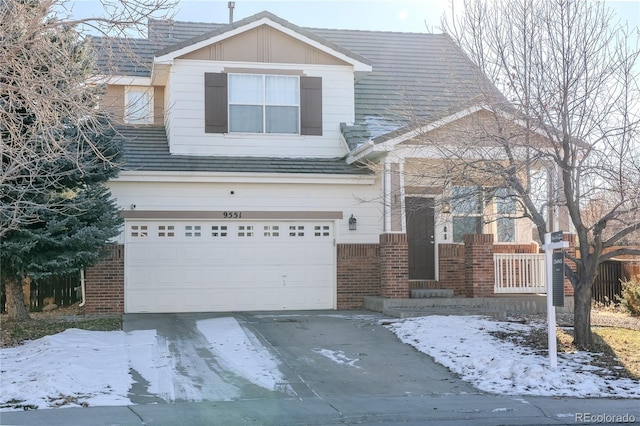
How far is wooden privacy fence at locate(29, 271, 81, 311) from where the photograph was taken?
52.0 ft

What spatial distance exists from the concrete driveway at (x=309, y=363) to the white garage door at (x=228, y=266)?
40.4 inches

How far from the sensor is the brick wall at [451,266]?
653 inches

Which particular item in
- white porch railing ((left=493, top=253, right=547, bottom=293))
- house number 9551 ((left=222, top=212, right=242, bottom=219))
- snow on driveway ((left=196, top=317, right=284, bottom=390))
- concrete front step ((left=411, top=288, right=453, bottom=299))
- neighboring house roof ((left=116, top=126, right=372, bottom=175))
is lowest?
snow on driveway ((left=196, top=317, right=284, bottom=390))

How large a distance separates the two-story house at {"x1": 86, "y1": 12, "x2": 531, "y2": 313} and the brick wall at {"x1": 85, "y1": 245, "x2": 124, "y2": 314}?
0.03 metres

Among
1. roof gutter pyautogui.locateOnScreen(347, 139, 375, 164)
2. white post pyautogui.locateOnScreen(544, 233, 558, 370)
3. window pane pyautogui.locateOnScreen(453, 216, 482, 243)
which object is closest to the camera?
white post pyautogui.locateOnScreen(544, 233, 558, 370)

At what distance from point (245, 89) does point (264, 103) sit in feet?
1.80

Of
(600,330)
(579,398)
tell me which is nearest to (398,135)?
(600,330)

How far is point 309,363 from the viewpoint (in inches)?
413

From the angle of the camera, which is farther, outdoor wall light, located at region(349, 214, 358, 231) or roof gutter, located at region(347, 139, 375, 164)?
outdoor wall light, located at region(349, 214, 358, 231)

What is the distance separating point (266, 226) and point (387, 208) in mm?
2757

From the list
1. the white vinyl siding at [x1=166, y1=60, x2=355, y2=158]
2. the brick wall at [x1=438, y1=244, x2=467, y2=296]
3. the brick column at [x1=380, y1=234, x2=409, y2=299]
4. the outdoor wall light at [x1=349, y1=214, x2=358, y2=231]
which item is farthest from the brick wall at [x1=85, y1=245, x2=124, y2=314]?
the brick wall at [x1=438, y1=244, x2=467, y2=296]

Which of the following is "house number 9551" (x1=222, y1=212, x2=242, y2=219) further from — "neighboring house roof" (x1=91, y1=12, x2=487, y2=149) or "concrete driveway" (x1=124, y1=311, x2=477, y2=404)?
"neighboring house roof" (x1=91, y1=12, x2=487, y2=149)

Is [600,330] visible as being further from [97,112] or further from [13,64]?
[13,64]

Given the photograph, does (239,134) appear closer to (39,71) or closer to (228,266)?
(228,266)
